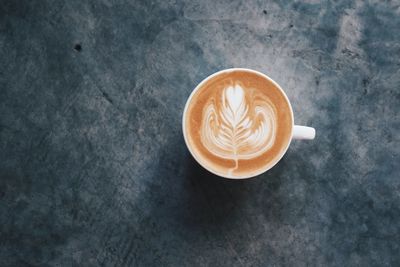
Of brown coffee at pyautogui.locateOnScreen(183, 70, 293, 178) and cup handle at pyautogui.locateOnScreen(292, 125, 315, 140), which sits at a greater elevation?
cup handle at pyautogui.locateOnScreen(292, 125, 315, 140)

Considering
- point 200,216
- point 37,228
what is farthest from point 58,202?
point 200,216

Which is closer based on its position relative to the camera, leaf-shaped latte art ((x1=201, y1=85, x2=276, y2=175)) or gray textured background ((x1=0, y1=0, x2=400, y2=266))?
leaf-shaped latte art ((x1=201, y1=85, x2=276, y2=175))

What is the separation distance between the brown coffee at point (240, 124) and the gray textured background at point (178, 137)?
26 centimetres

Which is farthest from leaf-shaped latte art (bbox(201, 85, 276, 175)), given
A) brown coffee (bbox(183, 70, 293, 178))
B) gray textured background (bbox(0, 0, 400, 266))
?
gray textured background (bbox(0, 0, 400, 266))

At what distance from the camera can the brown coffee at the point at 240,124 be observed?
5.15 ft

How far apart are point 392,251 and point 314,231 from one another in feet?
0.97

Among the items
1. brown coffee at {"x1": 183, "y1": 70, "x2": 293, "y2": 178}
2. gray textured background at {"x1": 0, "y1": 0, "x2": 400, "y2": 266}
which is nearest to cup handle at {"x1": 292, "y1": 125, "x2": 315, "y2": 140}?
brown coffee at {"x1": 183, "y1": 70, "x2": 293, "y2": 178}

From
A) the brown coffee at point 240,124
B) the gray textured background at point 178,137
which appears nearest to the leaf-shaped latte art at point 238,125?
the brown coffee at point 240,124

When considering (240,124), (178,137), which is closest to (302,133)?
(240,124)

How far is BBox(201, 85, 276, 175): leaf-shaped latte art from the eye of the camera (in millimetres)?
1565

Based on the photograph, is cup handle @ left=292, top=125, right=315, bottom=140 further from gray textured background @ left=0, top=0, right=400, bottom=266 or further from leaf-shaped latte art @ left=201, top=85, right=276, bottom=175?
gray textured background @ left=0, top=0, right=400, bottom=266

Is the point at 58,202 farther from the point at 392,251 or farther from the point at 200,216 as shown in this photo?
the point at 392,251

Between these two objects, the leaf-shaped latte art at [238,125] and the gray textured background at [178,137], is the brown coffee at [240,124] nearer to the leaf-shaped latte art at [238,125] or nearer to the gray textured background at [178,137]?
the leaf-shaped latte art at [238,125]

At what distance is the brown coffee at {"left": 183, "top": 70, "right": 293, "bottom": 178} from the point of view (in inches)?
61.7
